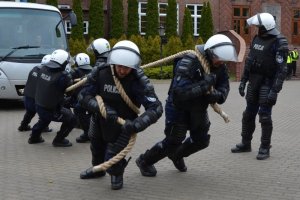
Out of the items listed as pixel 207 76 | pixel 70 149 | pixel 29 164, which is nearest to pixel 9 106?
pixel 70 149

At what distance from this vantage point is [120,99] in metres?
5.92

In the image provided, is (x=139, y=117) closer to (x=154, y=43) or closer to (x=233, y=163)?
(x=233, y=163)

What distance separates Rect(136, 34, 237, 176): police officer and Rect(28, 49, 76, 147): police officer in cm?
244

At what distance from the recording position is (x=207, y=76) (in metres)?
6.14

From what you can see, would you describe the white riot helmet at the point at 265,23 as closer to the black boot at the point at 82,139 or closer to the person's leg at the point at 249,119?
the person's leg at the point at 249,119

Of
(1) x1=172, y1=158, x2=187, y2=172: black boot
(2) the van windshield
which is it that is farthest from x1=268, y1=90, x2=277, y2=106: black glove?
(2) the van windshield

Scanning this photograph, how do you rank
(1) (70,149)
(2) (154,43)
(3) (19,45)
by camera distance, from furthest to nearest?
(2) (154,43) < (3) (19,45) < (1) (70,149)

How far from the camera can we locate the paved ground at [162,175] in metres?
5.96

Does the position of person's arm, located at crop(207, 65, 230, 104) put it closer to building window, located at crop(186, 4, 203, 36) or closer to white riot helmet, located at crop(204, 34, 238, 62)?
white riot helmet, located at crop(204, 34, 238, 62)

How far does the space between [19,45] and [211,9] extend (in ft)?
83.7

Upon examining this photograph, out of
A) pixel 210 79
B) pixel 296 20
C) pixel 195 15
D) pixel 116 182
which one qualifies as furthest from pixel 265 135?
pixel 296 20

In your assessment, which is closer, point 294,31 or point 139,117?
point 139,117

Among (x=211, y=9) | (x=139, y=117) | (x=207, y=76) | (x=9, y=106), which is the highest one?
(x=211, y=9)

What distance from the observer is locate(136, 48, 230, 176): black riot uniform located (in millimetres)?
6147
